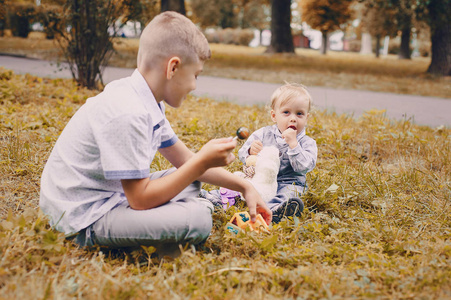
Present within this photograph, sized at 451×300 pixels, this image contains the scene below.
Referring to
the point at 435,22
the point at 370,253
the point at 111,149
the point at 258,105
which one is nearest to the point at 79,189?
the point at 111,149

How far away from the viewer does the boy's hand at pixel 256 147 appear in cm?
294

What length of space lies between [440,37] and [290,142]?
10.3m

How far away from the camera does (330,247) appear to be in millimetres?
2090

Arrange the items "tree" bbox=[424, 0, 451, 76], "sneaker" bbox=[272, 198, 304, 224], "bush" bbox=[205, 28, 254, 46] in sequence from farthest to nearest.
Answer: "bush" bbox=[205, 28, 254, 46] → "tree" bbox=[424, 0, 451, 76] → "sneaker" bbox=[272, 198, 304, 224]

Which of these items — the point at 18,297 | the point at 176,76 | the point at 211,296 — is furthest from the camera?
the point at 176,76

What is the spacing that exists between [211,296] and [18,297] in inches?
27.1

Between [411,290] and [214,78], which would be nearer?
[411,290]

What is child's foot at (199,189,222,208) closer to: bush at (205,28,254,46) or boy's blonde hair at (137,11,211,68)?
boy's blonde hair at (137,11,211,68)

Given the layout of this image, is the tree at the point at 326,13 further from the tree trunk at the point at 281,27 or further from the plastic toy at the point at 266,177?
the plastic toy at the point at 266,177

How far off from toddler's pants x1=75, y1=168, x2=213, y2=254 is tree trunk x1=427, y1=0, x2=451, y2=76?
10.8 m

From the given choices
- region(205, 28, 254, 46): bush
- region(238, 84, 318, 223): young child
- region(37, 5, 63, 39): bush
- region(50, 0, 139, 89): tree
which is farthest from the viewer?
region(205, 28, 254, 46): bush

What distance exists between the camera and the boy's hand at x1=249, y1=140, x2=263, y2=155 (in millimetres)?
2938

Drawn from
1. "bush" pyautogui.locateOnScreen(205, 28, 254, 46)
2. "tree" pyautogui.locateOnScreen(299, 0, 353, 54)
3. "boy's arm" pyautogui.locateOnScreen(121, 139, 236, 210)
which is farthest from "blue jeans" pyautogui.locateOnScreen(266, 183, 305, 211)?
"bush" pyautogui.locateOnScreen(205, 28, 254, 46)

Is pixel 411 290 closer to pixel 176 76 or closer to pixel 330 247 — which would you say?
pixel 330 247
